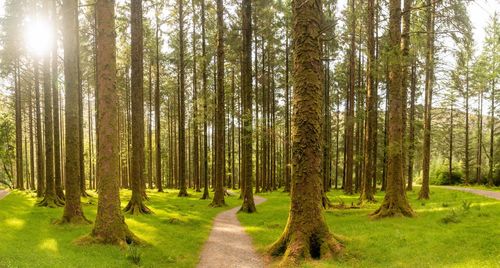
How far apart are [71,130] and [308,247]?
32.1ft

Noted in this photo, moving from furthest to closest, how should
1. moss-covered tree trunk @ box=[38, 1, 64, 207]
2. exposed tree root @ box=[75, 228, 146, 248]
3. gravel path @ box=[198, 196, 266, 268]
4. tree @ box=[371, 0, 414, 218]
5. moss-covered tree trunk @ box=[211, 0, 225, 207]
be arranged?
moss-covered tree trunk @ box=[211, 0, 225, 207] → moss-covered tree trunk @ box=[38, 1, 64, 207] → tree @ box=[371, 0, 414, 218] → exposed tree root @ box=[75, 228, 146, 248] → gravel path @ box=[198, 196, 266, 268]

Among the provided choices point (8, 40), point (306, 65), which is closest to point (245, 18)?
point (306, 65)

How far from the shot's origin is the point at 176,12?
26.7 meters

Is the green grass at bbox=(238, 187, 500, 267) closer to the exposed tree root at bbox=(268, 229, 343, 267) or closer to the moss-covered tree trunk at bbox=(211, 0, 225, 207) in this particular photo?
the exposed tree root at bbox=(268, 229, 343, 267)

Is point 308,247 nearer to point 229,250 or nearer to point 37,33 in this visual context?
point 229,250

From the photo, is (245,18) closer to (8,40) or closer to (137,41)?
(137,41)

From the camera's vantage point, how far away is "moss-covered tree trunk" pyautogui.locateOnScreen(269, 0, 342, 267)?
8.59 m

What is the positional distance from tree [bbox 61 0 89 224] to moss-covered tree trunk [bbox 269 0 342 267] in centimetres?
786

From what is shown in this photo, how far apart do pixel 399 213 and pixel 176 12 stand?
21.2m

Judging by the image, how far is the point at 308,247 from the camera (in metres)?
8.40

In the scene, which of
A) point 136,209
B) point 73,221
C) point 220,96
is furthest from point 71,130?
point 220,96

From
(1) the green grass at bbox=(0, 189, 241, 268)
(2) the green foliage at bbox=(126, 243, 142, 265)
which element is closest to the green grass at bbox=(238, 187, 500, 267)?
(1) the green grass at bbox=(0, 189, 241, 268)

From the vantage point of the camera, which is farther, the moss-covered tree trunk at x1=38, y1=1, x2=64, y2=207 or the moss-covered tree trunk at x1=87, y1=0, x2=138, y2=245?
the moss-covered tree trunk at x1=38, y1=1, x2=64, y2=207

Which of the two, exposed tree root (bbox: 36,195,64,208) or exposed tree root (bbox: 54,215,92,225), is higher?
exposed tree root (bbox: 54,215,92,225)
